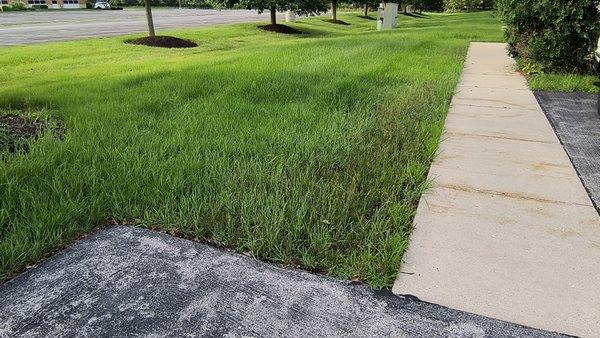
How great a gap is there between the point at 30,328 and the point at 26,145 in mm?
2920

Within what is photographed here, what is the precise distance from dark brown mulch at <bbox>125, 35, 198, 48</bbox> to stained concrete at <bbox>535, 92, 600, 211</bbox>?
10219mm

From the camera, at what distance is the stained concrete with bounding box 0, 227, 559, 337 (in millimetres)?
2104

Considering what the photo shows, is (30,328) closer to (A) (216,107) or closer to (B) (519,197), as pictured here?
(B) (519,197)

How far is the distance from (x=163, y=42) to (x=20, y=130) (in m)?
9.73

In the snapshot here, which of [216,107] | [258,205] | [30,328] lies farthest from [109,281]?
[216,107]

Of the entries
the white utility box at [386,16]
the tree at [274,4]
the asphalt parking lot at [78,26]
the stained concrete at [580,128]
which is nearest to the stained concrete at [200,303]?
the stained concrete at [580,128]

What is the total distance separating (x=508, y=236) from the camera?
2984mm

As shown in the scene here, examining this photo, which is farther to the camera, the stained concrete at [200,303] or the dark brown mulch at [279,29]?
the dark brown mulch at [279,29]

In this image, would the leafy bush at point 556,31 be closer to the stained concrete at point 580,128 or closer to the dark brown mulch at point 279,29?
the stained concrete at point 580,128

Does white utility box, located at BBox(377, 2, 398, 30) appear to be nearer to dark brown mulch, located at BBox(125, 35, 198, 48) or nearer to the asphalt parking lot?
the asphalt parking lot

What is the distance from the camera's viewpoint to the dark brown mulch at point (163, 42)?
45.1 feet

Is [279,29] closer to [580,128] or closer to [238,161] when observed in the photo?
[580,128]

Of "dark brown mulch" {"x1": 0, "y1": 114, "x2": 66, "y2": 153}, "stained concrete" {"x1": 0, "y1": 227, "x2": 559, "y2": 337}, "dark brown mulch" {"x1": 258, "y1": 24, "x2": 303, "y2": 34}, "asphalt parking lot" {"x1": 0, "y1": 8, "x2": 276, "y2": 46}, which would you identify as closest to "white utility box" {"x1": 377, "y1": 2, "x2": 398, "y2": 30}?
"dark brown mulch" {"x1": 258, "y1": 24, "x2": 303, "y2": 34}

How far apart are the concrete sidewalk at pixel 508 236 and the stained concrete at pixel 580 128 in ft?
0.32
